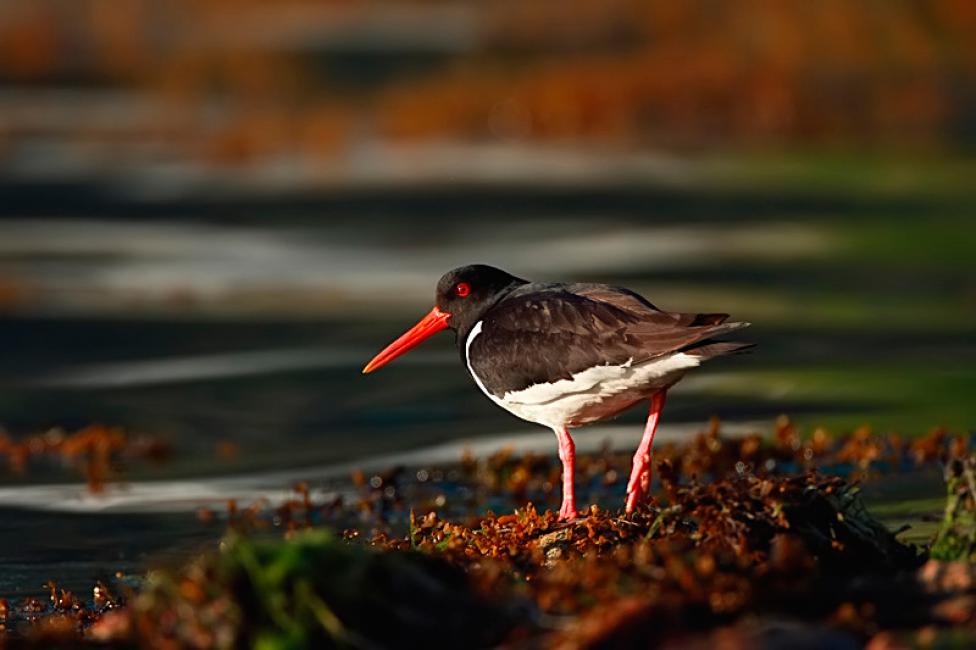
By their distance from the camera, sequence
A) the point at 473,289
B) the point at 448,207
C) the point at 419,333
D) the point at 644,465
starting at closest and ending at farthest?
the point at 644,465, the point at 473,289, the point at 419,333, the point at 448,207

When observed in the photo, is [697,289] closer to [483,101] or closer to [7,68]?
[483,101]

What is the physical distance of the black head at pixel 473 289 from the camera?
9727mm

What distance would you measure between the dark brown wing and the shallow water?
8.01ft

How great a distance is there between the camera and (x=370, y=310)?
59.4 feet

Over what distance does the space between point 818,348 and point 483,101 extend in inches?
647

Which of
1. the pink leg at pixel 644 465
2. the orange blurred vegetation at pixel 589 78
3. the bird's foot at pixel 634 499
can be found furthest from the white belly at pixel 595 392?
the orange blurred vegetation at pixel 589 78

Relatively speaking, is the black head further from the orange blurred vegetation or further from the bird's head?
the orange blurred vegetation

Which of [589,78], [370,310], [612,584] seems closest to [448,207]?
[370,310]

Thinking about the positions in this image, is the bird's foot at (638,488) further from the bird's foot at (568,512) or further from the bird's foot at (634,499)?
the bird's foot at (568,512)

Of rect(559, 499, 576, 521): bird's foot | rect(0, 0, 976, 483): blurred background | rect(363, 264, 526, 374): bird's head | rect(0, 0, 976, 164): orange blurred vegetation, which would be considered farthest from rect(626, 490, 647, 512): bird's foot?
rect(0, 0, 976, 164): orange blurred vegetation

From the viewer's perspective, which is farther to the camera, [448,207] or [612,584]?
[448,207]

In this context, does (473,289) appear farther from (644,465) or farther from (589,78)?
(589,78)

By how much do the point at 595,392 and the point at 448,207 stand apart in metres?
15.3

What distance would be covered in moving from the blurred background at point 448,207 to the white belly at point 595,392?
4.09 metres
